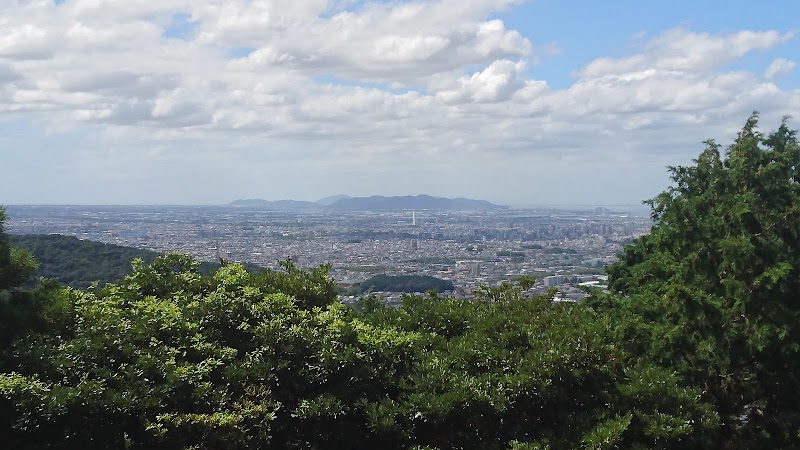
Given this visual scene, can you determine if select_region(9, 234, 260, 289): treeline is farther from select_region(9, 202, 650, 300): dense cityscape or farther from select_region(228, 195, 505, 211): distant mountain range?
select_region(228, 195, 505, 211): distant mountain range

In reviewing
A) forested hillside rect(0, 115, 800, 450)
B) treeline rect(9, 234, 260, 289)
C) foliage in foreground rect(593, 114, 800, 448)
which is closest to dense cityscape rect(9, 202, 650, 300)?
treeline rect(9, 234, 260, 289)

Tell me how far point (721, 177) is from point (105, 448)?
27.7ft

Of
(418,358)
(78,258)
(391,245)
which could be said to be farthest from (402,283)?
(391,245)

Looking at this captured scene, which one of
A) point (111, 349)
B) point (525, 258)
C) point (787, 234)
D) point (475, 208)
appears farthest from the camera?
point (475, 208)

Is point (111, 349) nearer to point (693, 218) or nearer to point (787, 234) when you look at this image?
point (693, 218)

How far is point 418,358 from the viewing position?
25.3 feet

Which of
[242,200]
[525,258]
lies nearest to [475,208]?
[242,200]

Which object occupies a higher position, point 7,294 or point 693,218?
point 693,218

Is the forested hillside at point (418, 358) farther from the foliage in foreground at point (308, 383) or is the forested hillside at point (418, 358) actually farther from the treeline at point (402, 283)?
the treeline at point (402, 283)

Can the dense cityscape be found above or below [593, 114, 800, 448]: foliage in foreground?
below

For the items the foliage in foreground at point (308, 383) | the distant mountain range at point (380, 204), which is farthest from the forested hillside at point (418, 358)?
the distant mountain range at point (380, 204)

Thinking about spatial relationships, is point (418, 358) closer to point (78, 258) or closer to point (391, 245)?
point (78, 258)

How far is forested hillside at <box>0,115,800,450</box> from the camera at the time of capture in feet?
22.0

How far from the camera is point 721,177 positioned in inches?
386
